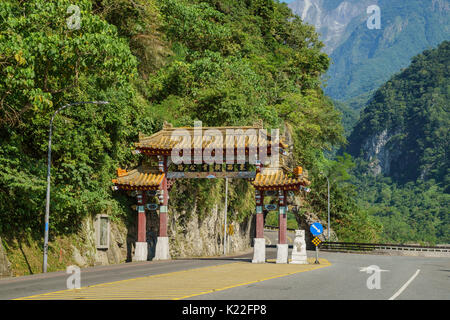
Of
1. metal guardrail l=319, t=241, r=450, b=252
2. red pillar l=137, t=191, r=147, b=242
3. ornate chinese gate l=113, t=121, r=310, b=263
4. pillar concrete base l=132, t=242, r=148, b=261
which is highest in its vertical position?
ornate chinese gate l=113, t=121, r=310, b=263

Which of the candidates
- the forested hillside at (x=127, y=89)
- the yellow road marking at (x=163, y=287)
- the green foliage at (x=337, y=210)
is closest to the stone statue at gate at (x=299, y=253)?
the yellow road marking at (x=163, y=287)

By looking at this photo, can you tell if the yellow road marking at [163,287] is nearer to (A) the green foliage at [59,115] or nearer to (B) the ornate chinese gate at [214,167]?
(A) the green foliage at [59,115]

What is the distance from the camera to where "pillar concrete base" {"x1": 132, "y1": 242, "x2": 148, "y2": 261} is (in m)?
36.5

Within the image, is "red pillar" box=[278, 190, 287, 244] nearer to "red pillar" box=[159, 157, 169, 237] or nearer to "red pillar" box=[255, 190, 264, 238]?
"red pillar" box=[255, 190, 264, 238]

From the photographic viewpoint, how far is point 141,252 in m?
36.5

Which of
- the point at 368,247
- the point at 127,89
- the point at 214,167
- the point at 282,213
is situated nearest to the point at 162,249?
the point at 214,167

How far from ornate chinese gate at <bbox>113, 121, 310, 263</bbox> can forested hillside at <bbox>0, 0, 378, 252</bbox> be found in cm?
188

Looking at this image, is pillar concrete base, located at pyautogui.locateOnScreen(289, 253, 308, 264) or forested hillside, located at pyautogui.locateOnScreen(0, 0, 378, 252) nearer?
forested hillside, located at pyautogui.locateOnScreen(0, 0, 378, 252)

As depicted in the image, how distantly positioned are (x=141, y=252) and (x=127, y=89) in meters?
10.3

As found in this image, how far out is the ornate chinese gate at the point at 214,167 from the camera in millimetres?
35219

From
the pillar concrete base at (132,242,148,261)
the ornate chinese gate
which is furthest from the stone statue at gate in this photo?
the pillar concrete base at (132,242,148,261)

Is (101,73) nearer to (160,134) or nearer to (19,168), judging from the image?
(19,168)

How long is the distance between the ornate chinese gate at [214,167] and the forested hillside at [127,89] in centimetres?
188

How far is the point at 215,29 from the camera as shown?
5922 cm
